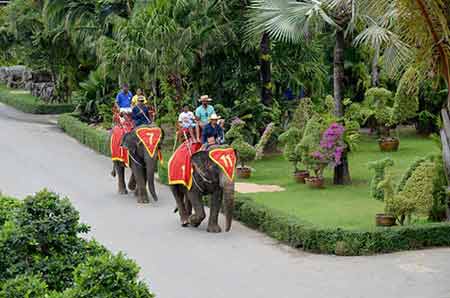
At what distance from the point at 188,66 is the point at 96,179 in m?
4.20

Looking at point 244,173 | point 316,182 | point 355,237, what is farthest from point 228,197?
point 244,173

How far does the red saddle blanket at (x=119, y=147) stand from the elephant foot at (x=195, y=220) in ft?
11.2

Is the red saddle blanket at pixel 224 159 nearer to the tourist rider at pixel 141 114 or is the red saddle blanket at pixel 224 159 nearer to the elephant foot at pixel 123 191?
the tourist rider at pixel 141 114

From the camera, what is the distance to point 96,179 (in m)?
22.0

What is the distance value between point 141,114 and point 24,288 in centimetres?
1112

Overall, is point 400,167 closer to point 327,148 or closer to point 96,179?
point 327,148

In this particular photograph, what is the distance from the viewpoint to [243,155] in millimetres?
20688

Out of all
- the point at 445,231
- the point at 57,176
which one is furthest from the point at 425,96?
the point at 445,231

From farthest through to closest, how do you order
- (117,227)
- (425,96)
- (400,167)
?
(425,96), (400,167), (117,227)

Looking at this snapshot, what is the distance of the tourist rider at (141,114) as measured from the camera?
62.5 feet

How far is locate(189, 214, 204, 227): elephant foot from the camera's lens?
16109 millimetres

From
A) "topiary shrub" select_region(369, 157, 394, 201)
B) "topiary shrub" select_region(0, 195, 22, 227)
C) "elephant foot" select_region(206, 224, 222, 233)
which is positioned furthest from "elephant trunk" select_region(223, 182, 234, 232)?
"topiary shrub" select_region(0, 195, 22, 227)

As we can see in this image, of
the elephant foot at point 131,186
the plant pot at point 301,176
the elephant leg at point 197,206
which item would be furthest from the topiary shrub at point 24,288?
the plant pot at point 301,176

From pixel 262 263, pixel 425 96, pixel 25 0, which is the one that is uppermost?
pixel 25 0
